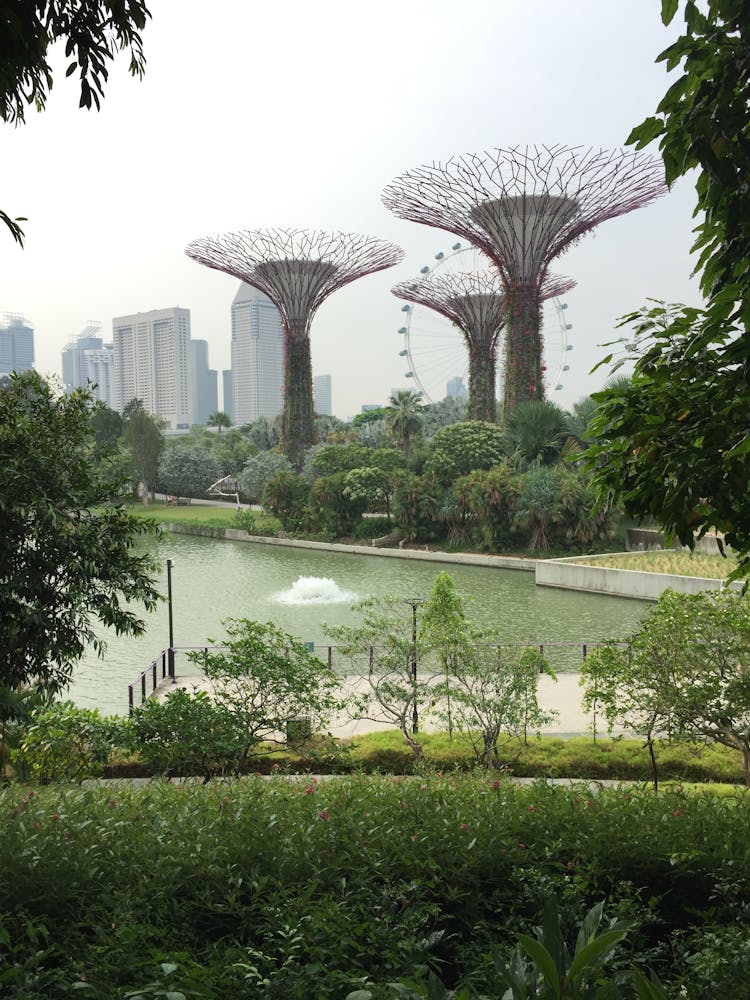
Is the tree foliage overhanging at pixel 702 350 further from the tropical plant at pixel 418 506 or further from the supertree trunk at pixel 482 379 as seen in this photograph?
the supertree trunk at pixel 482 379

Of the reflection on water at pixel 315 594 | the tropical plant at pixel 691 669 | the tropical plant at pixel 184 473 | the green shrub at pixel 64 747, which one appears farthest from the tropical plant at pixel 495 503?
the tropical plant at pixel 184 473

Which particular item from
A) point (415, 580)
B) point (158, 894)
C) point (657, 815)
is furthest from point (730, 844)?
point (415, 580)

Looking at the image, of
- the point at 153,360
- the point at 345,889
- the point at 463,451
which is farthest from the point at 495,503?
the point at 153,360

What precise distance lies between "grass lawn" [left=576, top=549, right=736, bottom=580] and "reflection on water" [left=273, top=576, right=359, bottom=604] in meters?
7.13

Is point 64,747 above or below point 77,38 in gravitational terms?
below

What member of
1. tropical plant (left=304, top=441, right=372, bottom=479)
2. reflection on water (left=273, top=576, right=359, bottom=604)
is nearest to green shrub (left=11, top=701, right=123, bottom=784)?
reflection on water (left=273, top=576, right=359, bottom=604)

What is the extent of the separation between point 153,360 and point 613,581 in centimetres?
15963

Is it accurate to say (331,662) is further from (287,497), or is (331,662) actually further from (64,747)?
(287,497)

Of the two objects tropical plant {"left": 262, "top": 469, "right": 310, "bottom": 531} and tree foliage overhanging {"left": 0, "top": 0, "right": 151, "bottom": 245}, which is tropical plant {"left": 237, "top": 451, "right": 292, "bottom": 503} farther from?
tree foliage overhanging {"left": 0, "top": 0, "right": 151, "bottom": 245}

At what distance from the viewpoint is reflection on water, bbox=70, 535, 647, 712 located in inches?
654

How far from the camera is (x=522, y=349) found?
38844 millimetres

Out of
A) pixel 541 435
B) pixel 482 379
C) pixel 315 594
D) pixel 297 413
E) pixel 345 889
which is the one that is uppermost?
pixel 482 379

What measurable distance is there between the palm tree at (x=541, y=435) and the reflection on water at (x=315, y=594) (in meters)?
11.9

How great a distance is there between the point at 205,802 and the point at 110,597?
12.3 feet
